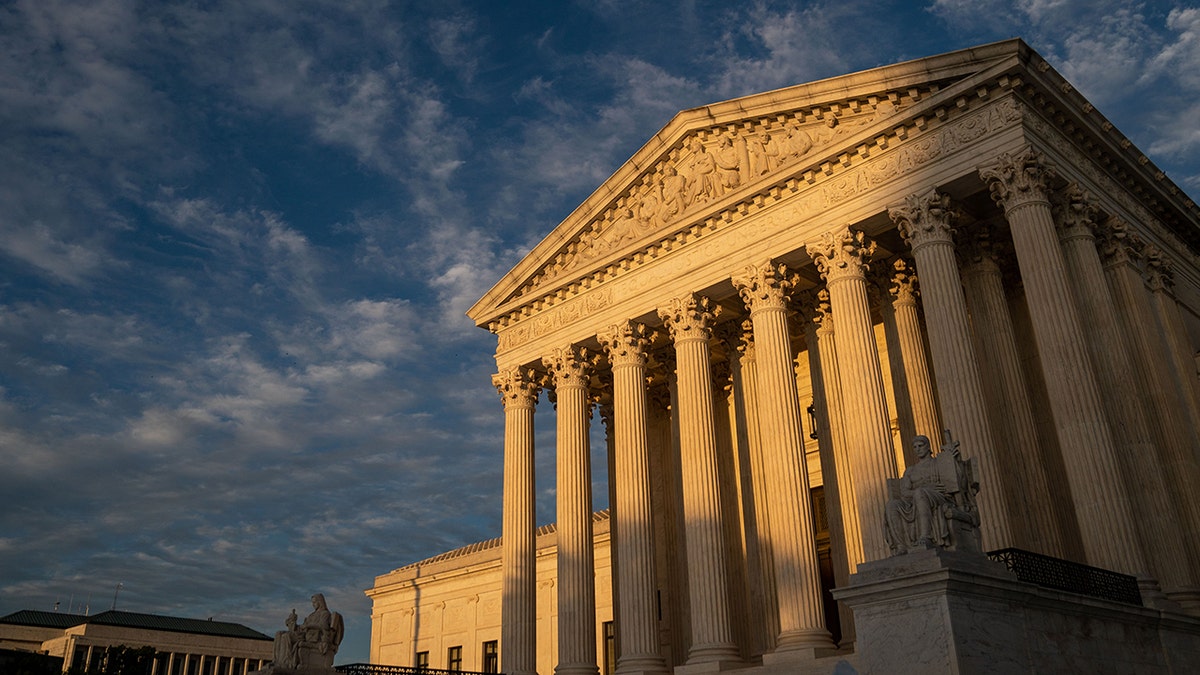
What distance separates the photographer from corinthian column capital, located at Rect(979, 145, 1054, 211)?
2341 centimetres

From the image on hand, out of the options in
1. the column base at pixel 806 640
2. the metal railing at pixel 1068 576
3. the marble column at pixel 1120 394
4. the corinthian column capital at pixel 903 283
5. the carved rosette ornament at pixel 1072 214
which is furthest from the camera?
the corinthian column capital at pixel 903 283

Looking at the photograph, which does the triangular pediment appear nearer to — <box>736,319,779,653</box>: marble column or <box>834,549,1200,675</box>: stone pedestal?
<box>736,319,779,653</box>: marble column

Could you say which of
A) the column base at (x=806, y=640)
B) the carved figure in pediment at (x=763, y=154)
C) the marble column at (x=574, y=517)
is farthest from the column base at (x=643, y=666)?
the carved figure in pediment at (x=763, y=154)

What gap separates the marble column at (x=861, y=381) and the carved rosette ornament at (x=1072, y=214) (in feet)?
15.5

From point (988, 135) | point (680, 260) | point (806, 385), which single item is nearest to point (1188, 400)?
point (988, 135)

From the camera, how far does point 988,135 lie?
24250 millimetres

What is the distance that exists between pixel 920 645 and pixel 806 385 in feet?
59.3

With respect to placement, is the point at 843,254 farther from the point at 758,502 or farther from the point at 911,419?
the point at 758,502

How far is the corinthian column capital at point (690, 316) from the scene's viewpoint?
30031 millimetres

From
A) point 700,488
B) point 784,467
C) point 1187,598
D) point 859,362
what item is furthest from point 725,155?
point 1187,598

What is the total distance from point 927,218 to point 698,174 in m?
8.15

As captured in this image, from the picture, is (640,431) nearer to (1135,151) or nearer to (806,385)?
(806,385)

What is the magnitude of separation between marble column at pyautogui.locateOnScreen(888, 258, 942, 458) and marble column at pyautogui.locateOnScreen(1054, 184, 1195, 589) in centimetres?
514

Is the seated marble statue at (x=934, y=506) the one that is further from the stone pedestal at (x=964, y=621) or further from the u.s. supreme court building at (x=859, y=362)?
the u.s. supreme court building at (x=859, y=362)
